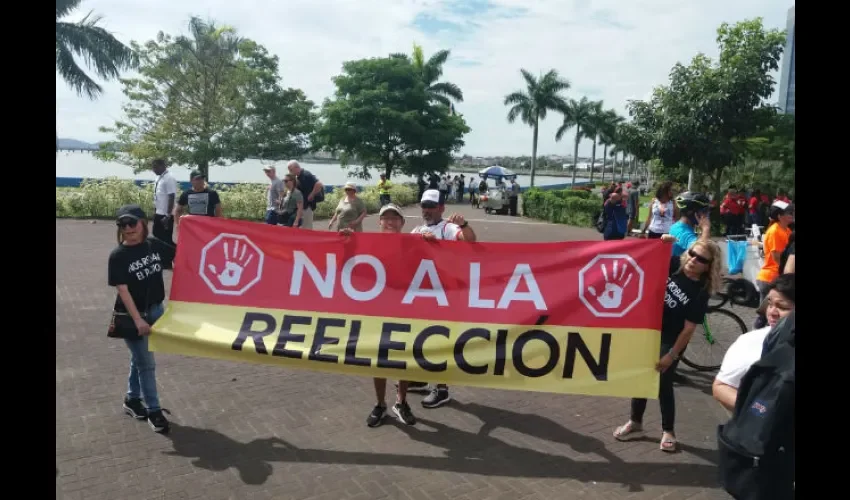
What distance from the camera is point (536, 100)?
58219mm

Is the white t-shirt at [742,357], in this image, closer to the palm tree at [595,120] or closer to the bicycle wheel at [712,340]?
Result: the bicycle wheel at [712,340]

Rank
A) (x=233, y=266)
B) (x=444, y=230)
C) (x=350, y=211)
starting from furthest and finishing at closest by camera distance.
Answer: (x=350, y=211) < (x=444, y=230) < (x=233, y=266)

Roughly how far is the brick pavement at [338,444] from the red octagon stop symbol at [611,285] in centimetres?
117

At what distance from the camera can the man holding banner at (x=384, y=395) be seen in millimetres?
5086

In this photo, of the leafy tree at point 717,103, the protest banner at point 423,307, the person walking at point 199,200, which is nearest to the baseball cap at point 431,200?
the protest banner at point 423,307

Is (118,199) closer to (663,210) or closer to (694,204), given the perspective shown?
(663,210)

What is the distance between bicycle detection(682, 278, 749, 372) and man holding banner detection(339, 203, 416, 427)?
326cm

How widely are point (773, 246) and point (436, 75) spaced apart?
4447 centimetres

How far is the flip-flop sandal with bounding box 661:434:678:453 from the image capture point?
475cm

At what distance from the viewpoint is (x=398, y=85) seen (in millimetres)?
44531

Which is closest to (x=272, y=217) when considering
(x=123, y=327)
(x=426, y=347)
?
(x=123, y=327)

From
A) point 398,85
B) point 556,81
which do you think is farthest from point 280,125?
point 556,81

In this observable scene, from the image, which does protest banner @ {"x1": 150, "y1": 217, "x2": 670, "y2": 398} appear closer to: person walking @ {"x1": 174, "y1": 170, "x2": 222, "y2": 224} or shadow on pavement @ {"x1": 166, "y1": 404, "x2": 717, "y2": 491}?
shadow on pavement @ {"x1": 166, "y1": 404, "x2": 717, "y2": 491}
